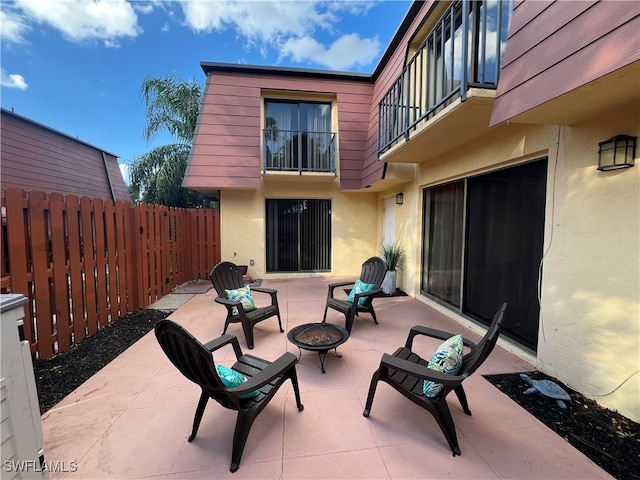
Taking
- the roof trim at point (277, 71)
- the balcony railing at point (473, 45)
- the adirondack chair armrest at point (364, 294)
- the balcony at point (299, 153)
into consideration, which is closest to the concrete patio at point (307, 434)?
the adirondack chair armrest at point (364, 294)

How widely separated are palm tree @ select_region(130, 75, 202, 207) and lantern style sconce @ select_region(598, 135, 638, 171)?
962cm

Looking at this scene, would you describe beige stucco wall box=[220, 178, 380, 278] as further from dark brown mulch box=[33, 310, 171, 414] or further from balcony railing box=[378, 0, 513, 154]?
balcony railing box=[378, 0, 513, 154]

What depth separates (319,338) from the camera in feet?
9.17

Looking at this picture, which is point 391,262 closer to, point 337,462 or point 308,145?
point 308,145

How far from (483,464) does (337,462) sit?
91 centimetres

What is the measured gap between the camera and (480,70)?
9.46 feet

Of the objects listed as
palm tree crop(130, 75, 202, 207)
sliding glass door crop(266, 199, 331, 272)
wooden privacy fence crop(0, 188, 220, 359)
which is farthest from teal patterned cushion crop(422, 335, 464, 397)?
palm tree crop(130, 75, 202, 207)

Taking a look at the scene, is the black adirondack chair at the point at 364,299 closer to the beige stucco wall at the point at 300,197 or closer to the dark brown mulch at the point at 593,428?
the dark brown mulch at the point at 593,428

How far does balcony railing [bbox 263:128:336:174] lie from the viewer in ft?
21.7

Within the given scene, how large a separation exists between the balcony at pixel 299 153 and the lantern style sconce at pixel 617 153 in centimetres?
500

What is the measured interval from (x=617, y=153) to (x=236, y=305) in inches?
151

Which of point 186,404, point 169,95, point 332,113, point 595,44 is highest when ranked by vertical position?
point 169,95

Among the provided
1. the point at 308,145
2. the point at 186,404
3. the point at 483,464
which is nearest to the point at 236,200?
the point at 308,145

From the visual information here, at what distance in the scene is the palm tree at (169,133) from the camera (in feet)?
28.6
